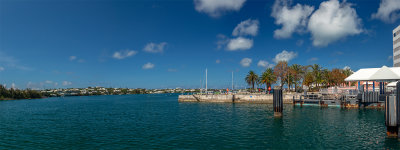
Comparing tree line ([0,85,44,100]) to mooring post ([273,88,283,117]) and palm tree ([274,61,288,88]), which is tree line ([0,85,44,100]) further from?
mooring post ([273,88,283,117])

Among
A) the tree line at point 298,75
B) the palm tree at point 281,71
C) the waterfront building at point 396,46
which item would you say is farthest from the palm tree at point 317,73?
the waterfront building at point 396,46

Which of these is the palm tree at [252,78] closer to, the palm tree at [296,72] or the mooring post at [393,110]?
the palm tree at [296,72]

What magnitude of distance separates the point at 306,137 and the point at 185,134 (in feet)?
44.1

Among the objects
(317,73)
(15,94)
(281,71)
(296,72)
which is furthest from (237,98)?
(15,94)

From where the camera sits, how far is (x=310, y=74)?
3438 inches

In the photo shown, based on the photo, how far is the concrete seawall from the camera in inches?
2459

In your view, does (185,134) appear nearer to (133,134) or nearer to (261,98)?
(133,134)

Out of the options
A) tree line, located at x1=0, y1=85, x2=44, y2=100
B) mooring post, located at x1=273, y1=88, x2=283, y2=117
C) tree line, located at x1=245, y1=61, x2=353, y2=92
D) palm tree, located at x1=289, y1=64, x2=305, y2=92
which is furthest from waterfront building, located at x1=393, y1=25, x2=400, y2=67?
tree line, located at x1=0, y1=85, x2=44, y2=100

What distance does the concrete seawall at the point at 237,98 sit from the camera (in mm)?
62469

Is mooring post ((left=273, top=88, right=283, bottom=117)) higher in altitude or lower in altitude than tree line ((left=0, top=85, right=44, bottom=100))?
higher

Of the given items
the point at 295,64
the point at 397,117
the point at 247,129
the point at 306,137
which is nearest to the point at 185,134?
the point at 247,129

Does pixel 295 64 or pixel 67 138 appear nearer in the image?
pixel 67 138

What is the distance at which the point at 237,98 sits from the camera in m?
70.6

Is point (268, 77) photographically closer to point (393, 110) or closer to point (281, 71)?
point (281, 71)
